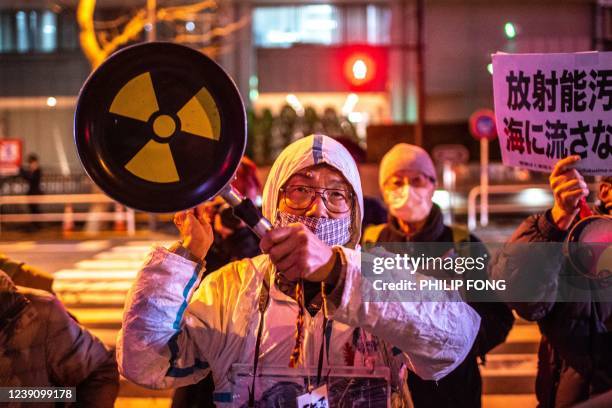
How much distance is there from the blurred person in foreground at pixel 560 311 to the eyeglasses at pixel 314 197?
91 cm

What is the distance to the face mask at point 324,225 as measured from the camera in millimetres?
2141

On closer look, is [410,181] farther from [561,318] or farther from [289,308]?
[289,308]

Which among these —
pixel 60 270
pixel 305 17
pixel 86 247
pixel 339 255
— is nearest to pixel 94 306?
pixel 60 270

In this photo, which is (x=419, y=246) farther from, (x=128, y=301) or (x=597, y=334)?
(x=128, y=301)

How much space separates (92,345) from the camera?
8.71 feet

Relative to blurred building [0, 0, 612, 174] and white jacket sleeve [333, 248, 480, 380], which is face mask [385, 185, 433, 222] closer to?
white jacket sleeve [333, 248, 480, 380]

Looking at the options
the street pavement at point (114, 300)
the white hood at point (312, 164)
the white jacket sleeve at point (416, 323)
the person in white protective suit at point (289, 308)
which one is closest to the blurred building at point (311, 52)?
the street pavement at point (114, 300)

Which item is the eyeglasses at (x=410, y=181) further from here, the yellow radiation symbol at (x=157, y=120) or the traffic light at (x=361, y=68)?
the traffic light at (x=361, y=68)

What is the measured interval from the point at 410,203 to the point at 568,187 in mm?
1582

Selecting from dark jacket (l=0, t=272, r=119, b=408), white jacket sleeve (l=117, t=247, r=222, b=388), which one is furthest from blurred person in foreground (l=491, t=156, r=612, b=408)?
dark jacket (l=0, t=272, r=119, b=408)

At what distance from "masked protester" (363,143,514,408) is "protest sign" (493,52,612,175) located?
33.4 inches

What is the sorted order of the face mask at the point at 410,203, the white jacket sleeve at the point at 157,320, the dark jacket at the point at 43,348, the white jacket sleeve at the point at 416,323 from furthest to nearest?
the face mask at the point at 410,203 < the dark jacket at the point at 43,348 < the white jacket sleeve at the point at 157,320 < the white jacket sleeve at the point at 416,323

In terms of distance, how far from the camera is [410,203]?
13.5 ft

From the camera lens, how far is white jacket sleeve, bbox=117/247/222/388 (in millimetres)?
1928
